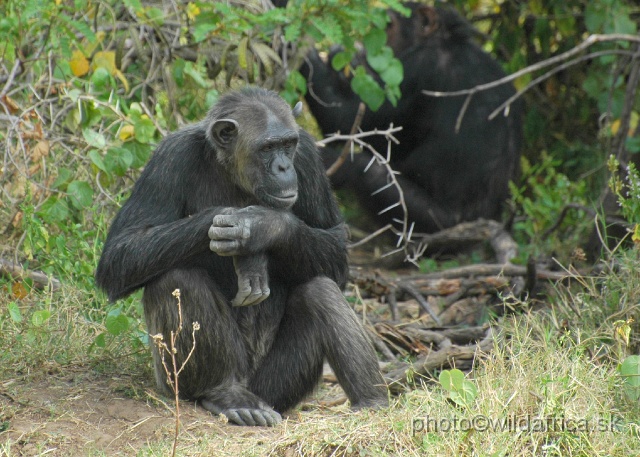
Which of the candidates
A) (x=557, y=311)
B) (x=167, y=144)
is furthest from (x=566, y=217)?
(x=167, y=144)

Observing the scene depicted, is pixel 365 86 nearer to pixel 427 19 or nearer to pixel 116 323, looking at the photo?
pixel 427 19

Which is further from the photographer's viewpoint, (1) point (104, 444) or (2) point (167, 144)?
(2) point (167, 144)

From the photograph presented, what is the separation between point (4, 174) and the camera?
6086 mm

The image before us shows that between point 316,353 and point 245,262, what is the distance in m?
0.68

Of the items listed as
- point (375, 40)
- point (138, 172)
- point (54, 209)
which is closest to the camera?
point (54, 209)

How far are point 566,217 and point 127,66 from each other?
4.09 metres

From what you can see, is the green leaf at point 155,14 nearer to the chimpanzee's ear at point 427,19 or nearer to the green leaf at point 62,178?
the green leaf at point 62,178

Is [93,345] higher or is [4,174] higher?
[4,174]

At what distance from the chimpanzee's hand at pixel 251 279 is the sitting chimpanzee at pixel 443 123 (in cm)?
488

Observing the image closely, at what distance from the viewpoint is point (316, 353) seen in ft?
16.0

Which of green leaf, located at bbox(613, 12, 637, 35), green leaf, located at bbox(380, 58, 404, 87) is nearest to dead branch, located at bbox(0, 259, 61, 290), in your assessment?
green leaf, located at bbox(380, 58, 404, 87)

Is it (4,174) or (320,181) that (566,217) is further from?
(4,174)

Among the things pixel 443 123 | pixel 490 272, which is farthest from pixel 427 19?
pixel 490 272

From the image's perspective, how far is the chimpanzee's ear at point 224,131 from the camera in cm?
473
